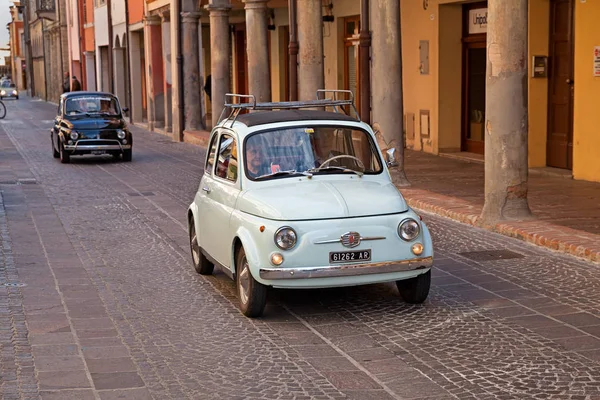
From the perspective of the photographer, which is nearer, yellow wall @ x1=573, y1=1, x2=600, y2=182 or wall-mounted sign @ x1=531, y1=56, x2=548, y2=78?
yellow wall @ x1=573, y1=1, x2=600, y2=182

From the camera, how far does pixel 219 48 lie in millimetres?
28000

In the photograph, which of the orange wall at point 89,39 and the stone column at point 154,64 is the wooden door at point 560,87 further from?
the orange wall at point 89,39

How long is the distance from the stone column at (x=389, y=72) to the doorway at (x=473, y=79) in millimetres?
5250

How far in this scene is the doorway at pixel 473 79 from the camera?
70.2 ft

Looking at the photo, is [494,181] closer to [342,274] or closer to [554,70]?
[342,274]

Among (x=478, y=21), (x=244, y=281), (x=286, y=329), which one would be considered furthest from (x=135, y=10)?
(x=286, y=329)

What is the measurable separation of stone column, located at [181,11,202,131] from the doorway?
34.7 ft

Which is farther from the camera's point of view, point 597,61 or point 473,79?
point 473,79

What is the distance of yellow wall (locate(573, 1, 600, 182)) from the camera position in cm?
1620

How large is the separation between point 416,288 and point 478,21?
13.9 m

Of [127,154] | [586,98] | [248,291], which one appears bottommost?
[127,154]

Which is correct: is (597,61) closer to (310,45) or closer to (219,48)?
(310,45)

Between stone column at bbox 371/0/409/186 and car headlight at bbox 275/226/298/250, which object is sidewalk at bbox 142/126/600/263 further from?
car headlight at bbox 275/226/298/250

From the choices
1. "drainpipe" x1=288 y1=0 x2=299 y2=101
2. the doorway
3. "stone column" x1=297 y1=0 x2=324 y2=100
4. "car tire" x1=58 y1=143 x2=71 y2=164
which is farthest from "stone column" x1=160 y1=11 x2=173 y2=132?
the doorway
